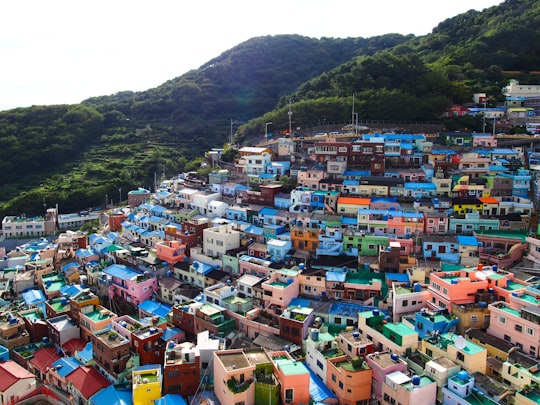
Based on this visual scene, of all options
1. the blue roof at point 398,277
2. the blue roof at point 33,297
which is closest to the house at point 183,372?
the blue roof at point 398,277

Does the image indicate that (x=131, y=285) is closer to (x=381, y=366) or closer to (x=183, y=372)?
(x=183, y=372)

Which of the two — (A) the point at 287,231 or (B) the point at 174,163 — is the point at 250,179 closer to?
(A) the point at 287,231

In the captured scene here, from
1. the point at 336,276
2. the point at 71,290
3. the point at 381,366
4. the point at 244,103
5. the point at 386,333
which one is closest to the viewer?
the point at 381,366

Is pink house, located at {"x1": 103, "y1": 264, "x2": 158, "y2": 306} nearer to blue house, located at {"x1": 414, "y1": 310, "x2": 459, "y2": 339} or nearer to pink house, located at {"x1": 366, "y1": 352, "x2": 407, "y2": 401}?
pink house, located at {"x1": 366, "y1": 352, "x2": 407, "y2": 401}

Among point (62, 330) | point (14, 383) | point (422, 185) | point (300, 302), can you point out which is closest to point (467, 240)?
point (422, 185)

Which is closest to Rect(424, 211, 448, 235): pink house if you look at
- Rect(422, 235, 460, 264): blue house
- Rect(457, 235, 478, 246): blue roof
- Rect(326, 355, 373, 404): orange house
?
Rect(457, 235, 478, 246): blue roof

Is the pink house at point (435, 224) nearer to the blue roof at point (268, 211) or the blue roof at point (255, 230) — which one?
the blue roof at point (268, 211)
